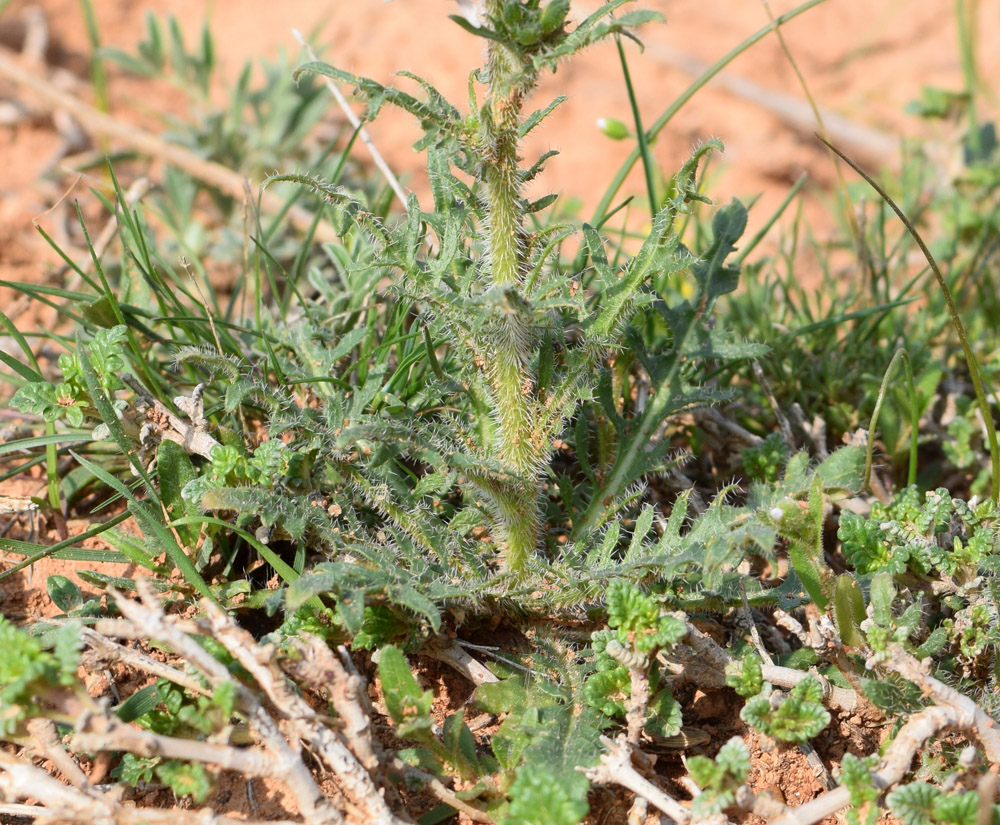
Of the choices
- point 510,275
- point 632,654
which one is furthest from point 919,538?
point 510,275

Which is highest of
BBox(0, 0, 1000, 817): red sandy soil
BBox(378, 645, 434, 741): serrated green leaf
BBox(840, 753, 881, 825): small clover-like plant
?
BBox(0, 0, 1000, 817): red sandy soil

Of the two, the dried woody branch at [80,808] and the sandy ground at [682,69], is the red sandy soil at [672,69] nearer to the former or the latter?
the sandy ground at [682,69]

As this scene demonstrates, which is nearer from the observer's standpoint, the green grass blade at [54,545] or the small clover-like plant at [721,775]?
the small clover-like plant at [721,775]

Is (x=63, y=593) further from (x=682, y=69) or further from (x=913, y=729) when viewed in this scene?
(x=682, y=69)

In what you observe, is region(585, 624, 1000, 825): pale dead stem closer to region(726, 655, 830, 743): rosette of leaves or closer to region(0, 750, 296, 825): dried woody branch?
region(726, 655, 830, 743): rosette of leaves

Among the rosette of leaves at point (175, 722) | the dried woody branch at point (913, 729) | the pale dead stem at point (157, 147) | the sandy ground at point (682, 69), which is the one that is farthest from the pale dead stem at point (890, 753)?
the sandy ground at point (682, 69)

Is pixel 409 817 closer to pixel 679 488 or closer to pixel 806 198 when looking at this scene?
pixel 679 488

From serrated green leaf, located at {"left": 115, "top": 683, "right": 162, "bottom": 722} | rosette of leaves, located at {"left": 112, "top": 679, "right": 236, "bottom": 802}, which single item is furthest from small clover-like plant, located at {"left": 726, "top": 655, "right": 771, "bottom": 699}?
serrated green leaf, located at {"left": 115, "top": 683, "right": 162, "bottom": 722}
